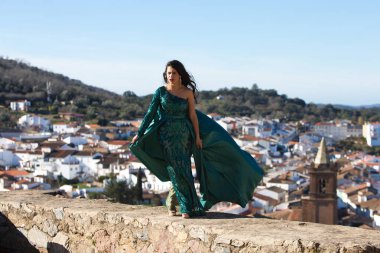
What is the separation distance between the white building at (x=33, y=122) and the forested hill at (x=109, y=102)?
5.99 ft

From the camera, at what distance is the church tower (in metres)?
27.8

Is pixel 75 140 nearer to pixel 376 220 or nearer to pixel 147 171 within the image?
pixel 147 171

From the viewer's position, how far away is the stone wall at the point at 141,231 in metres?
3.43

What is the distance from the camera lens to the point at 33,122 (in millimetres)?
75312

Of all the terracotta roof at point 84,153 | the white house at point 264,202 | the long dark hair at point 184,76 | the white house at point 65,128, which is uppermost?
the long dark hair at point 184,76

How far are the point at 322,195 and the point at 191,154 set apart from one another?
2505 centimetres

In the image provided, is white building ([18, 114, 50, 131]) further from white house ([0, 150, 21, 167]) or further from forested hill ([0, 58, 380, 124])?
white house ([0, 150, 21, 167])

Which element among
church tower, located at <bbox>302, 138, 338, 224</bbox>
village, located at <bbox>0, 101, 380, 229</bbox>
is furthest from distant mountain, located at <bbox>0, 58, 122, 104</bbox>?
church tower, located at <bbox>302, 138, 338, 224</bbox>

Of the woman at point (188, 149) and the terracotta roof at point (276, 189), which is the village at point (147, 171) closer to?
the terracotta roof at point (276, 189)

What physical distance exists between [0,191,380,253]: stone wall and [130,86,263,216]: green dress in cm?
17

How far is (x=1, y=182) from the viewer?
3547 cm

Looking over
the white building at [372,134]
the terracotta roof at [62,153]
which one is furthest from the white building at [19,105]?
the white building at [372,134]

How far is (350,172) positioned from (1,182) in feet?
93.4

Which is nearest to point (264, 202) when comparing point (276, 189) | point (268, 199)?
point (268, 199)
